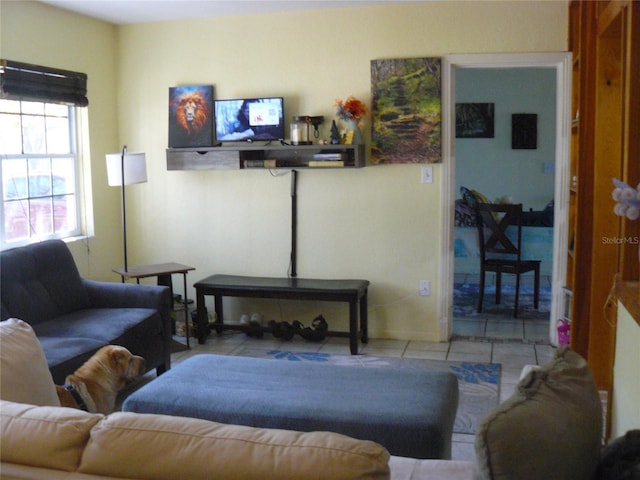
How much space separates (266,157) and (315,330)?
4.46 feet

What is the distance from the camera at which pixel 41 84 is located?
4.80 meters

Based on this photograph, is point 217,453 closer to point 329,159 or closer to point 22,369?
point 22,369

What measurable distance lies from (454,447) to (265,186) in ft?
8.91

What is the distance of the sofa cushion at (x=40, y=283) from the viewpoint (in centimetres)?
409

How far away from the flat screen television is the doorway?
1.23 metres

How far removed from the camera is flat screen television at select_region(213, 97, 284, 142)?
532 cm

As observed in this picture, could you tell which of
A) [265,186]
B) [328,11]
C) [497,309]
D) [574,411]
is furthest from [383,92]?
[574,411]

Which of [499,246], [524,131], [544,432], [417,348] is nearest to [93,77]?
[417,348]

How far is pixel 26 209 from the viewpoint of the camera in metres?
4.86

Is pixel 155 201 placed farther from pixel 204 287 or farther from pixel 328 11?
pixel 328 11

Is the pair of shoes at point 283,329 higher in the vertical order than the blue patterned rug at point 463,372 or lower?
higher

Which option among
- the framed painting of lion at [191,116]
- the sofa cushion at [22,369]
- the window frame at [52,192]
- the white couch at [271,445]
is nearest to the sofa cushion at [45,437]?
the white couch at [271,445]

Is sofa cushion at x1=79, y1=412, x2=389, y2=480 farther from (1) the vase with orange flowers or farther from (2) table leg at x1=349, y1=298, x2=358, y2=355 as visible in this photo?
(1) the vase with orange flowers

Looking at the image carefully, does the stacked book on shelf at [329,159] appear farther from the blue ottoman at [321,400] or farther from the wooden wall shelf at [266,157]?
the blue ottoman at [321,400]
